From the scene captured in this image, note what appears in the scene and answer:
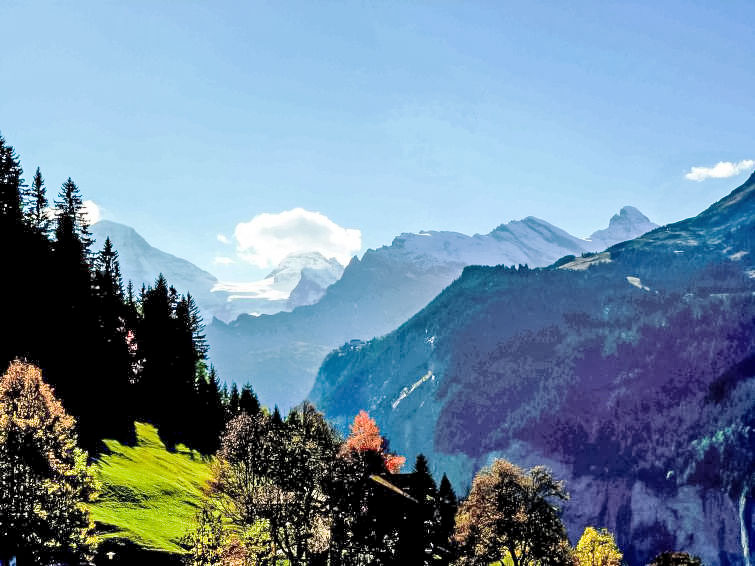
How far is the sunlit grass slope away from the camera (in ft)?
123

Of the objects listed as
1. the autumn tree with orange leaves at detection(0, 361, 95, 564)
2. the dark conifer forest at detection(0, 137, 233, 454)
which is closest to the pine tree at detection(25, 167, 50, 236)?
the dark conifer forest at detection(0, 137, 233, 454)

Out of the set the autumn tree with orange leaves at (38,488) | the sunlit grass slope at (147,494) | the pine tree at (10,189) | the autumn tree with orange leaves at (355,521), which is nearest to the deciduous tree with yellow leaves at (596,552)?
the autumn tree with orange leaves at (355,521)

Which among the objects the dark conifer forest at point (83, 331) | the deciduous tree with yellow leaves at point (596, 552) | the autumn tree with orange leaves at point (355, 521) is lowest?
the deciduous tree with yellow leaves at point (596, 552)

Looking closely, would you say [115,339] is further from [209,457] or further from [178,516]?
[178,516]

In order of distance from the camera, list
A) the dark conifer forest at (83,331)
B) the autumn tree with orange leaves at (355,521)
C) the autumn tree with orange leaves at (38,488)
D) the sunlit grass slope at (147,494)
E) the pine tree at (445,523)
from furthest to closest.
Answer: the pine tree at (445,523) < the dark conifer forest at (83,331) < the sunlit grass slope at (147,494) < the autumn tree with orange leaves at (355,521) < the autumn tree with orange leaves at (38,488)

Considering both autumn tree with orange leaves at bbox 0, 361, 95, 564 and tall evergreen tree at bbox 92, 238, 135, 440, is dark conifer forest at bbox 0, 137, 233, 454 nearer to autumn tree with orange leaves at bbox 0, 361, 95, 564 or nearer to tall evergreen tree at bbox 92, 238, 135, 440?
tall evergreen tree at bbox 92, 238, 135, 440

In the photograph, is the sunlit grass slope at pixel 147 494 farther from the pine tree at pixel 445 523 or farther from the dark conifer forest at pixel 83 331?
the pine tree at pixel 445 523

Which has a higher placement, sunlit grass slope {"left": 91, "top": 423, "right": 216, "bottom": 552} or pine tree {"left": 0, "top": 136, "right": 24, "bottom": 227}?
pine tree {"left": 0, "top": 136, "right": 24, "bottom": 227}

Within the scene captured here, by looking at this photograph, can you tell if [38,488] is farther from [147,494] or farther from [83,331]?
[83,331]

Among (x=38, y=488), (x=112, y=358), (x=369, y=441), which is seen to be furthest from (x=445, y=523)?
(x=38, y=488)

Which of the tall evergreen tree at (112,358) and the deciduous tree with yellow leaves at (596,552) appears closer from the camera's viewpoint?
the tall evergreen tree at (112,358)

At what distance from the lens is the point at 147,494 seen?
4650 centimetres

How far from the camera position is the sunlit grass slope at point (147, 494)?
3753cm

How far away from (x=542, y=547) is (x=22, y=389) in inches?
1851
